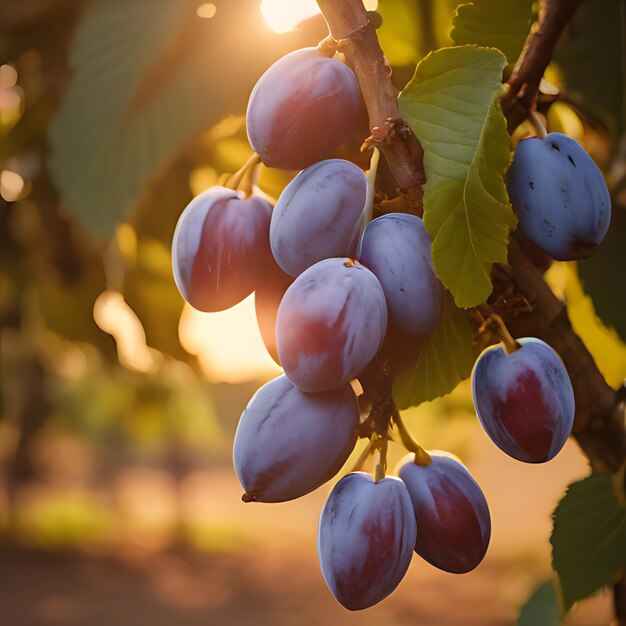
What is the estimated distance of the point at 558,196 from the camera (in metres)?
0.47

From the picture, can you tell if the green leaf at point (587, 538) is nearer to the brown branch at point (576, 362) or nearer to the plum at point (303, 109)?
the brown branch at point (576, 362)

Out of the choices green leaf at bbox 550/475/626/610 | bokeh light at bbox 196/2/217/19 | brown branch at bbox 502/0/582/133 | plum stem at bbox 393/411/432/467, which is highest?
bokeh light at bbox 196/2/217/19

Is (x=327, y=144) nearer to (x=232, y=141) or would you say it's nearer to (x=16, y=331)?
(x=232, y=141)

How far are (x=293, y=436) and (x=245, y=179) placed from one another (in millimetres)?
189

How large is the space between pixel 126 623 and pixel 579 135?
26.7 ft

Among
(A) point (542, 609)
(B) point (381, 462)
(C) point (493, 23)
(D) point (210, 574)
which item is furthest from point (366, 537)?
(D) point (210, 574)

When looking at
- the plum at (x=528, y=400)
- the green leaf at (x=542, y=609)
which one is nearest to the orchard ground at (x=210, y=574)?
the green leaf at (x=542, y=609)

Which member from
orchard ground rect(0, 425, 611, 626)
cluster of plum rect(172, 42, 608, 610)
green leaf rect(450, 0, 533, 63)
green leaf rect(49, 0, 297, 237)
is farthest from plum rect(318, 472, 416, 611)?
orchard ground rect(0, 425, 611, 626)

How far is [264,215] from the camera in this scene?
1.74ft

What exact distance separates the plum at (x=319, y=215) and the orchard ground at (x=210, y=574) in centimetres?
644

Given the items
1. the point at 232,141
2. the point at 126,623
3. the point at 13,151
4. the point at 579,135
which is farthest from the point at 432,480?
the point at 126,623

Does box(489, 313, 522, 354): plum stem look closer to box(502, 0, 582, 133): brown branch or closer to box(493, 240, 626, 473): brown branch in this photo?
box(493, 240, 626, 473): brown branch

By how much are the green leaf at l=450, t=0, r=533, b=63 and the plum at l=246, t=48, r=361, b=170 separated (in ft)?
0.38

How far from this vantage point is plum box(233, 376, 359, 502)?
458mm
